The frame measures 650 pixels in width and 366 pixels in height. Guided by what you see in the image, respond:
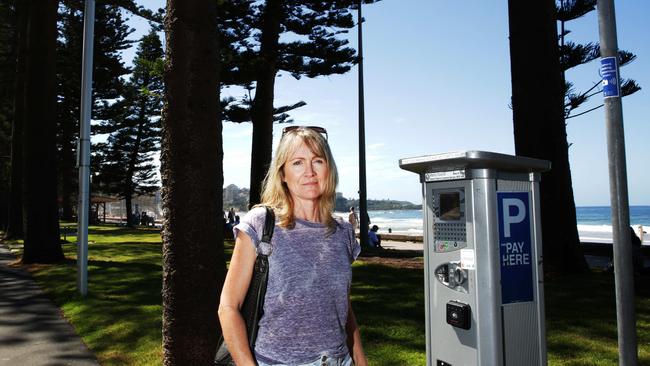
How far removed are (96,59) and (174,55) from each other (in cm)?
3068

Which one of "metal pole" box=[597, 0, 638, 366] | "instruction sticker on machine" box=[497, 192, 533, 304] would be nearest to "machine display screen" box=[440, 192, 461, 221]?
"instruction sticker on machine" box=[497, 192, 533, 304]

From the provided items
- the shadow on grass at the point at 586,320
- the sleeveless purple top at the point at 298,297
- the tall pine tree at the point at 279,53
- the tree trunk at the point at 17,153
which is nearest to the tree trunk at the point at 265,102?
the tall pine tree at the point at 279,53

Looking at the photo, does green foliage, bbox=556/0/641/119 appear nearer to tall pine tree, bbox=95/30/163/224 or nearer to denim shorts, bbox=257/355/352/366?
denim shorts, bbox=257/355/352/366

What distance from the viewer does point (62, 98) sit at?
33.0 m

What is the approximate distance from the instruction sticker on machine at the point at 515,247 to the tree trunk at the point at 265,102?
10.5 m

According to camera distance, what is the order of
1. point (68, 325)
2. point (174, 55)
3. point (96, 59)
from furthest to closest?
1. point (96, 59)
2. point (68, 325)
3. point (174, 55)

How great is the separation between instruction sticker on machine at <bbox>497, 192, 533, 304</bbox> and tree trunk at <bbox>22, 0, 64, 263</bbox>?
11.5 metres

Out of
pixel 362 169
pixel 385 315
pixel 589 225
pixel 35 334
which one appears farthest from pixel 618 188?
pixel 589 225

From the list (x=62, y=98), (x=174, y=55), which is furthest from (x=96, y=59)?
(x=174, y=55)

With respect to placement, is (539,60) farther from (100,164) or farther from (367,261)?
(100,164)

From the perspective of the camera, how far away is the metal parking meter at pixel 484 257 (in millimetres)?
2664

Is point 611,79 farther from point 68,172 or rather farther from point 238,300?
point 68,172

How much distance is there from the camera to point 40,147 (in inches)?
A: 460

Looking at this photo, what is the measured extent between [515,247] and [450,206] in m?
0.42
